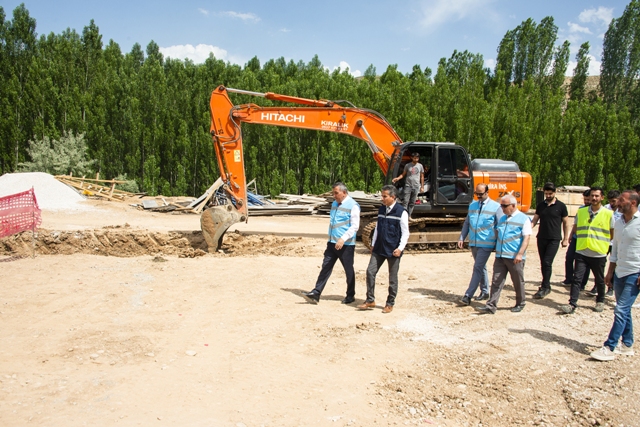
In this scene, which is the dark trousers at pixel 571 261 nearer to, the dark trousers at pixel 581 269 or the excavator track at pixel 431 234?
the dark trousers at pixel 581 269

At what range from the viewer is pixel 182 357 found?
5.27 m

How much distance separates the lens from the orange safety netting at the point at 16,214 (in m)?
11.0

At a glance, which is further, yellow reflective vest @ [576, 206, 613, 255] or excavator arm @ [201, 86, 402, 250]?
excavator arm @ [201, 86, 402, 250]

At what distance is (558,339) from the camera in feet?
19.6

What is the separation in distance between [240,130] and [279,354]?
271 inches

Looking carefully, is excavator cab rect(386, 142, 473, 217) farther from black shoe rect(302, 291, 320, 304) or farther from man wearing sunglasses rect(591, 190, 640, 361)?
man wearing sunglasses rect(591, 190, 640, 361)

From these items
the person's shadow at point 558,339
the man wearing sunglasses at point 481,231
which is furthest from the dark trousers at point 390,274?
the person's shadow at point 558,339

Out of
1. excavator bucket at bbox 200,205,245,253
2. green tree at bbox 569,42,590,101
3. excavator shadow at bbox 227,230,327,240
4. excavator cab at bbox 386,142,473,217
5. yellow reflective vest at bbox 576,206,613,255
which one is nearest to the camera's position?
yellow reflective vest at bbox 576,206,613,255

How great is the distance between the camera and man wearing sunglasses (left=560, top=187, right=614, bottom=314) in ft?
23.0

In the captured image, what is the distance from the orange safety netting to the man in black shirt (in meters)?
9.97

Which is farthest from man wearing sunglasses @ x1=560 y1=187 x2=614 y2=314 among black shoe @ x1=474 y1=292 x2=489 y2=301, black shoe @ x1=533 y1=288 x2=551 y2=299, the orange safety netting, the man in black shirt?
the orange safety netting

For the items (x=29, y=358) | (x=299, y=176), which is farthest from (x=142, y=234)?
(x=299, y=176)

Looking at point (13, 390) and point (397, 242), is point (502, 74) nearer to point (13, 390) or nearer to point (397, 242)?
point (397, 242)

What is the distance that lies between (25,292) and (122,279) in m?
1.40
